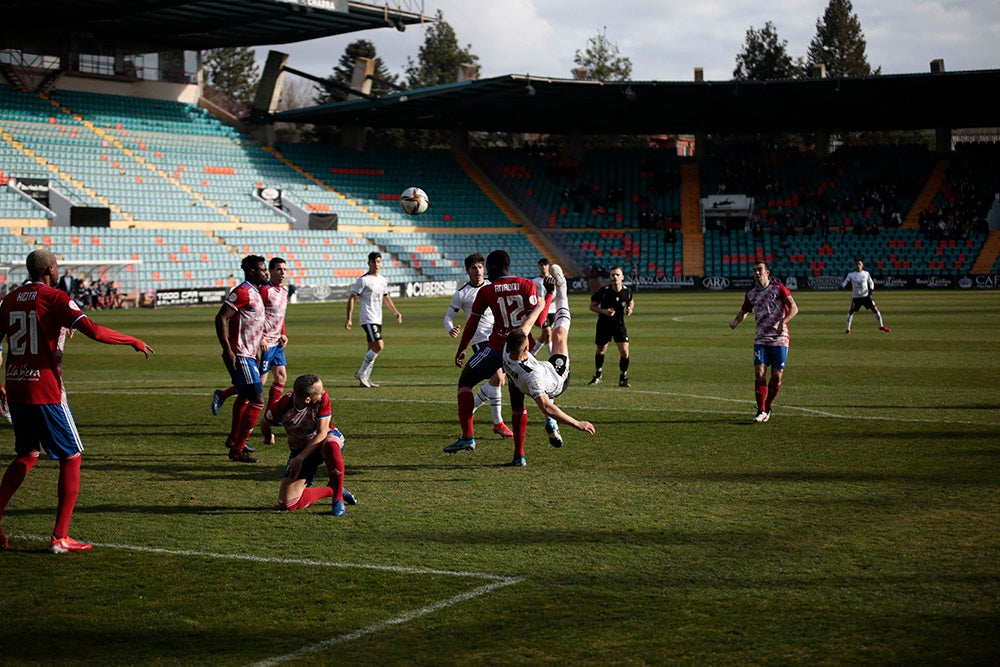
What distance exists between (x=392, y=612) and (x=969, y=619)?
337 centimetres

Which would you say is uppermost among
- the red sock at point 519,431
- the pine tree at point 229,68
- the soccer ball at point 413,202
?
the pine tree at point 229,68

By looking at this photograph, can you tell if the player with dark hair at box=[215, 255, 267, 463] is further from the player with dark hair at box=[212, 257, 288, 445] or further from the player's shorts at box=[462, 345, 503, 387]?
the player's shorts at box=[462, 345, 503, 387]

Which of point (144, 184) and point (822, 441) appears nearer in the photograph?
point (822, 441)

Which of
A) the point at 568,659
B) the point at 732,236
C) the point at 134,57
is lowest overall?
the point at 568,659

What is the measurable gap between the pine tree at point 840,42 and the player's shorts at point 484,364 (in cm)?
10596

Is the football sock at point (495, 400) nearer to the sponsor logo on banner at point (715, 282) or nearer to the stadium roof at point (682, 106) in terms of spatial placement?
the stadium roof at point (682, 106)

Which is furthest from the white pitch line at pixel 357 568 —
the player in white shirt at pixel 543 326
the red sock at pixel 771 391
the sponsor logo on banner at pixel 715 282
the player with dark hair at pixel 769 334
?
the sponsor logo on banner at pixel 715 282

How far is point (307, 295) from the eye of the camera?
49.2m

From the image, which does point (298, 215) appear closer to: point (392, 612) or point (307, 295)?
point (307, 295)

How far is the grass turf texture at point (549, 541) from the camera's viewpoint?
6.02 meters

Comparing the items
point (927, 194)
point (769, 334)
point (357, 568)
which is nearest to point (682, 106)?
point (927, 194)

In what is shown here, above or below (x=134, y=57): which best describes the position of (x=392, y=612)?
below

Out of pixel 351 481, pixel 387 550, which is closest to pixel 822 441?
pixel 351 481

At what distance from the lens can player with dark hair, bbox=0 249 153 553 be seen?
7.93 metres
